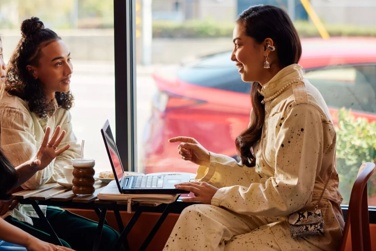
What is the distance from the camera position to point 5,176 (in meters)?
2.41

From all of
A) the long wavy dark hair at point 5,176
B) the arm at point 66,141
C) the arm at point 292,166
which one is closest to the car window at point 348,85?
the arm at point 292,166

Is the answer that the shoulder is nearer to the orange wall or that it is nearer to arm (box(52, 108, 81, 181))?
arm (box(52, 108, 81, 181))

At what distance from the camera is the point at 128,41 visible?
332 cm

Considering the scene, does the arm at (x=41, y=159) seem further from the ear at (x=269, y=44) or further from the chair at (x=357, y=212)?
the chair at (x=357, y=212)

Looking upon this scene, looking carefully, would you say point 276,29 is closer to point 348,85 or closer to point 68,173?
point 348,85

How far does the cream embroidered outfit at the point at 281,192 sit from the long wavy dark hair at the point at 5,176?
1.94 ft

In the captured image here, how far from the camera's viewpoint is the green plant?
3105mm

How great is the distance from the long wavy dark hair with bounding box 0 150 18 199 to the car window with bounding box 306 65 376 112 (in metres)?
1.42

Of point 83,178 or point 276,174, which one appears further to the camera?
point 83,178

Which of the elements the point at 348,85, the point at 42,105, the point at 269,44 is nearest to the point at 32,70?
the point at 42,105

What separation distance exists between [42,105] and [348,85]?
1342 mm

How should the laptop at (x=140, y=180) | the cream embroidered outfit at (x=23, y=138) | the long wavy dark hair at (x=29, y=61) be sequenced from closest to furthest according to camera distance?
the laptop at (x=140, y=180) → the cream embroidered outfit at (x=23, y=138) → the long wavy dark hair at (x=29, y=61)

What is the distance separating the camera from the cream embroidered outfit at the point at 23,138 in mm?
2758

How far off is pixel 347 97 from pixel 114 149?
3.54 feet
